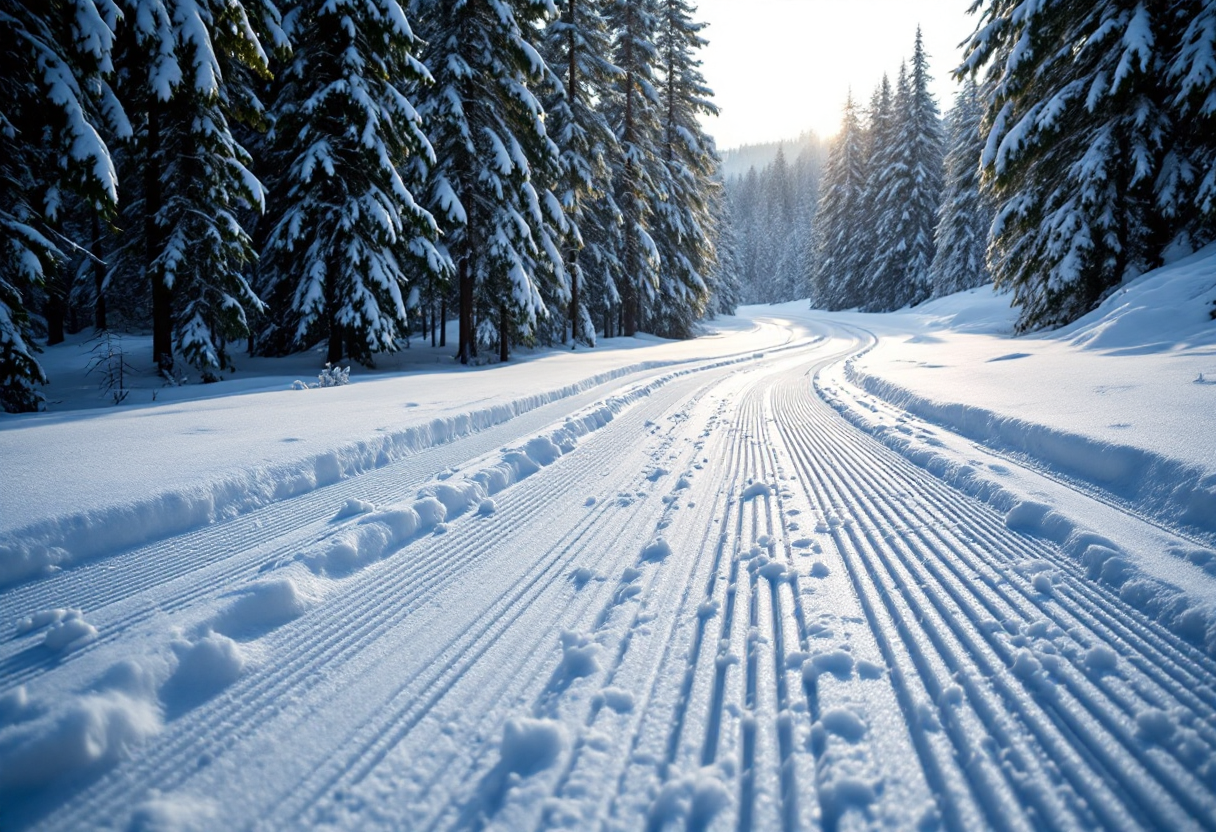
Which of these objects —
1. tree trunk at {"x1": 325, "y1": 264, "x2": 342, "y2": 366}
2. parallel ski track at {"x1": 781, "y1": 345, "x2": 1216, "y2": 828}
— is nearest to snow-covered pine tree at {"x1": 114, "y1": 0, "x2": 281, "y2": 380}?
tree trunk at {"x1": 325, "y1": 264, "x2": 342, "y2": 366}

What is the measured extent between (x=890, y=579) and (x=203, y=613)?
9.82ft

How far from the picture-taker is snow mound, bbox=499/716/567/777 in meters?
1.49

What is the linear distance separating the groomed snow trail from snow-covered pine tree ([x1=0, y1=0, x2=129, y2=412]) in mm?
7083

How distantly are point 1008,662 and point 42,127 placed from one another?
42.4ft

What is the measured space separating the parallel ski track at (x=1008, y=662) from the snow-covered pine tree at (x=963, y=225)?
3422 cm

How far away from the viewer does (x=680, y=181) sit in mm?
24234

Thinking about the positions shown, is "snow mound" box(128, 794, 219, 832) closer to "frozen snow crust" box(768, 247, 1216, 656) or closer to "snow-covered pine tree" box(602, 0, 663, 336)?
"frozen snow crust" box(768, 247, 1216, 656)

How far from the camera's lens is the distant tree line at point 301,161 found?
7.56m

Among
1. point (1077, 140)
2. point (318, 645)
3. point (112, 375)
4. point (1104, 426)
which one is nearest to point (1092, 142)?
point (1077, 140)

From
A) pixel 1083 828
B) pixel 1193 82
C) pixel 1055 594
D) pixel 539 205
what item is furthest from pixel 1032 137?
pixel 1083 828

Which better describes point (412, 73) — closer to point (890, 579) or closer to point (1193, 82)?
point (890, 579)

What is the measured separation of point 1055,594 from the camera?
2.28m

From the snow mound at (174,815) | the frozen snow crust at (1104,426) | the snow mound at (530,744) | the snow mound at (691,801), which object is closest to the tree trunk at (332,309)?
the frozen snow crust at (1104,426)

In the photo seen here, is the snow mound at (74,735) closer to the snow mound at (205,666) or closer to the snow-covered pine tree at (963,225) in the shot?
the snow mound at (205,666)
